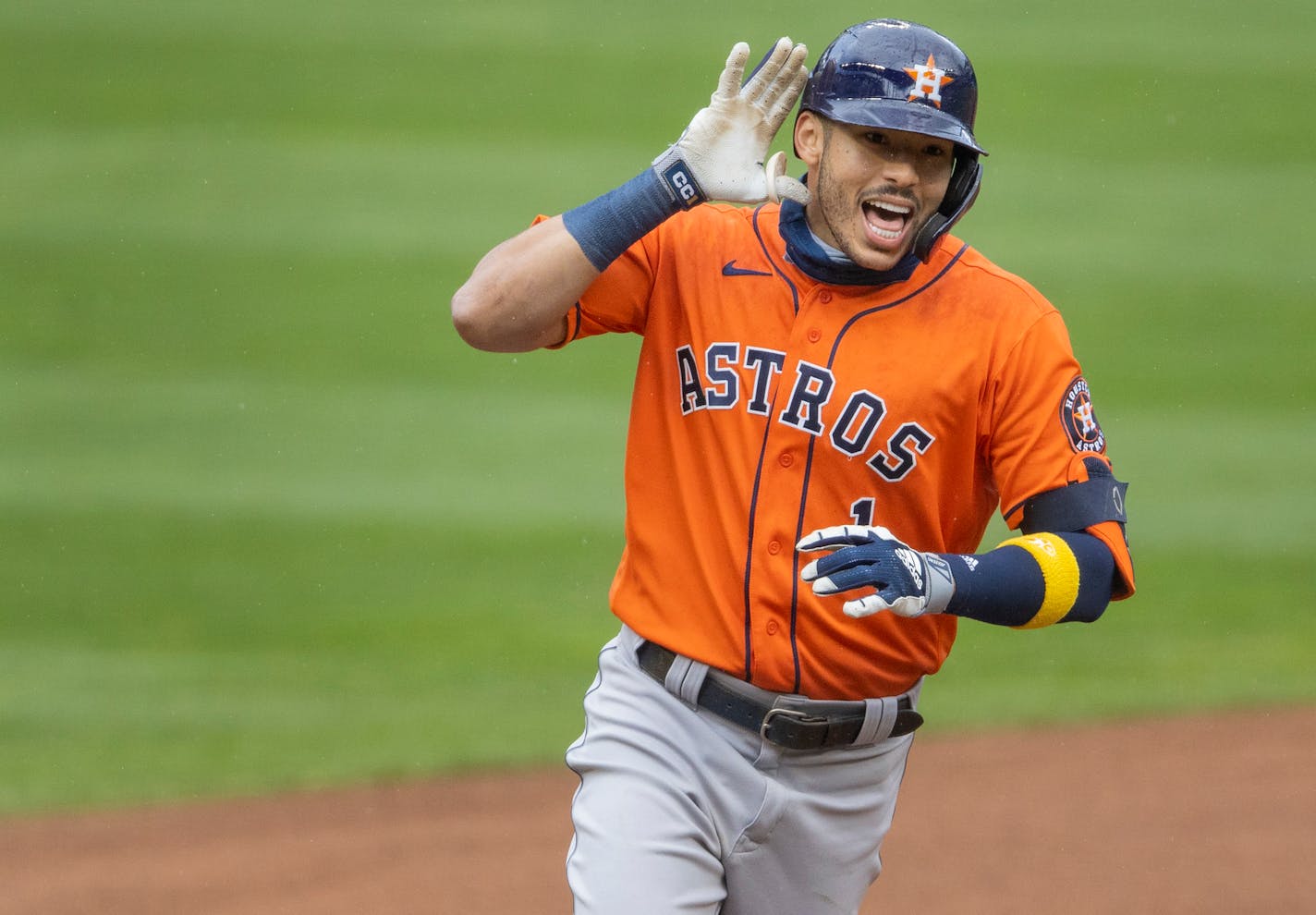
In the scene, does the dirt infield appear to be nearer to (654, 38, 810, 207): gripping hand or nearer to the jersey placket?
the jersey placket

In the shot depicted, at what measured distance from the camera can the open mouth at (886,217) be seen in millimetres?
2998

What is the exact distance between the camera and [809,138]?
10.4 ft

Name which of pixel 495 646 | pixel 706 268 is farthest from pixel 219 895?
pixel 706 268

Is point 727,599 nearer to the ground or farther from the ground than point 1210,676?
farther from the ground

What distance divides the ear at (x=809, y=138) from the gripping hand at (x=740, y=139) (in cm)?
6

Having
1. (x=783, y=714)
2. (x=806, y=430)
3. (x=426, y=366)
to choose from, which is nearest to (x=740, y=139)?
(x=806, y=430)

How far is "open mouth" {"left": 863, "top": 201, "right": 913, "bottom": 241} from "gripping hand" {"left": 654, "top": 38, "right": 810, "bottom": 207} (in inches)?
5.3

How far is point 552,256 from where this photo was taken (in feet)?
9.80

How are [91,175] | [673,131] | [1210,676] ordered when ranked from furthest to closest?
[673,131] → [91,175] → [1210,676]

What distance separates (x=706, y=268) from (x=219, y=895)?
2.62 meters

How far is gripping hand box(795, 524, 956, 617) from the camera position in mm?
2719

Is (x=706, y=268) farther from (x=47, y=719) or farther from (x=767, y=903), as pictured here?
(x=47, y=719)

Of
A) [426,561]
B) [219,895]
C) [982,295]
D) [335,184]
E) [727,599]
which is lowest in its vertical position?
[219,895]

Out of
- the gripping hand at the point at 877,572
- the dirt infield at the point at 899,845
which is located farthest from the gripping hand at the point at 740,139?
the dirt infield at the point at 899,845
